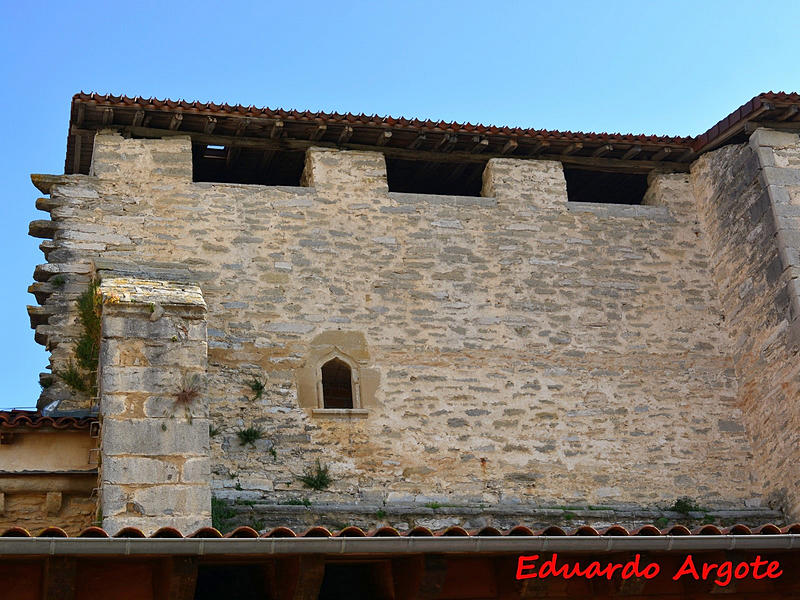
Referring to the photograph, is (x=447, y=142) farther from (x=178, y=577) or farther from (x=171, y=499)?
(x=178, y=577)

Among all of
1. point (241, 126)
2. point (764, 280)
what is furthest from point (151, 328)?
point (764, 280)

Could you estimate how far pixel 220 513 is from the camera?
1091 cm

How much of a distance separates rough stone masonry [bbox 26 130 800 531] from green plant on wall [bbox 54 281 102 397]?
0.38 ft

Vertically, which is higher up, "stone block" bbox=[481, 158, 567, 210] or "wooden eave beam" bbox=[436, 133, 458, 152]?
"wooden eave beam" bbox=[436, 133, 458, 152]

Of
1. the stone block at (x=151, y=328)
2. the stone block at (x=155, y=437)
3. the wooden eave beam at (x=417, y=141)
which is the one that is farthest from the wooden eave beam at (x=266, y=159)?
the stone block at (x=155, y=437)

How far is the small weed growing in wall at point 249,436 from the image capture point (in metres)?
→ 11.8

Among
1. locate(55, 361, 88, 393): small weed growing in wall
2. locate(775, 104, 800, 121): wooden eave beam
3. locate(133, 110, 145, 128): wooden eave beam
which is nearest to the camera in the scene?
locate(55, 361, 88, 393): small weed growing in wall

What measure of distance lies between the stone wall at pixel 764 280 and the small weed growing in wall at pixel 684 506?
84 cm

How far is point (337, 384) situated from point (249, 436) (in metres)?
1.27

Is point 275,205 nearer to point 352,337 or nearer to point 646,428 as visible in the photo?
point 352,337

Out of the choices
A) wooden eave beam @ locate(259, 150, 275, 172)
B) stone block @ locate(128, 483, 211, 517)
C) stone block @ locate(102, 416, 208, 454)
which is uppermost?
wooden eave beam @ locate(259, 150, 275, 172)

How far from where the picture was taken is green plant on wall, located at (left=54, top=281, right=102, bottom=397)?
11.5 metres

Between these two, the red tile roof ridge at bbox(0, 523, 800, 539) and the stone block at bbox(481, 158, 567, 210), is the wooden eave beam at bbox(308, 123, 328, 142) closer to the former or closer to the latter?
the stone block at bbox(481, 158, 567, 210)

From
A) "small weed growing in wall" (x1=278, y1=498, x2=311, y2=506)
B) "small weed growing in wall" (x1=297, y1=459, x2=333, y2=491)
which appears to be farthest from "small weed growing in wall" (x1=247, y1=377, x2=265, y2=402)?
"small weed growing in wall" (x1=278, y1=498, x2=311, y2=506)
